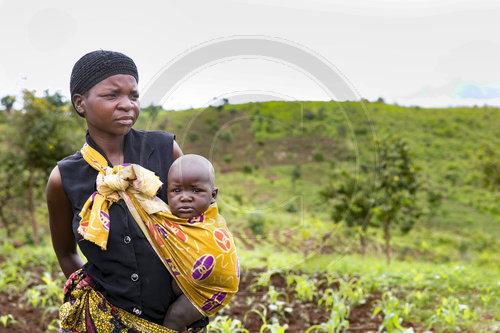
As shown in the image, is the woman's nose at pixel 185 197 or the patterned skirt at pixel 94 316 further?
the patterned skirt at pixel 94 316

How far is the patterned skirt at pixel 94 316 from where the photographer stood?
1507 mm

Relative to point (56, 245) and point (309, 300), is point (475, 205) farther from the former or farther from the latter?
point (56, 245)

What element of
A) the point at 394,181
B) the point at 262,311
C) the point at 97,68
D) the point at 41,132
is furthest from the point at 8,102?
the point at 97,68

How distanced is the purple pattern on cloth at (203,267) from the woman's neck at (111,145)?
474 millimetres

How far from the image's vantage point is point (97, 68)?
147cm

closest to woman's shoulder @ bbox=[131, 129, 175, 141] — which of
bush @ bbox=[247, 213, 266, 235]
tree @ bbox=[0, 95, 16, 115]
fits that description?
bush @ bbox=[247, 213, 266, 235]

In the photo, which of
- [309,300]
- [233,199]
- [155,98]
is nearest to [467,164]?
[233,199]

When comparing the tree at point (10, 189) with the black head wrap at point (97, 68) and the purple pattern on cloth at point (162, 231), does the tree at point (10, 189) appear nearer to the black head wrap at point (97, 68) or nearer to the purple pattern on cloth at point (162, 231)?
the black head wrap at point (97, 68)

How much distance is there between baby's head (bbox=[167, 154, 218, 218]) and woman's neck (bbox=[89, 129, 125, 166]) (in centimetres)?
28

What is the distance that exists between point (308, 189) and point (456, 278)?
Answer: 414cm

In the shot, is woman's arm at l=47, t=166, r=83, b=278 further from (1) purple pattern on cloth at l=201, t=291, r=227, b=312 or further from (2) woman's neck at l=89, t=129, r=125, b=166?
(1) purple pattern on cloth at l=201, t=291, r=227, b=312

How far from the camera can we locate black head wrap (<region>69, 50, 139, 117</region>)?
57.9 inches

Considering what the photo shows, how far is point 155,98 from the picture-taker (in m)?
1.68

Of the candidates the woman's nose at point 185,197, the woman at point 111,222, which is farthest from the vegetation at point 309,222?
the woman's nose at point 185,197
